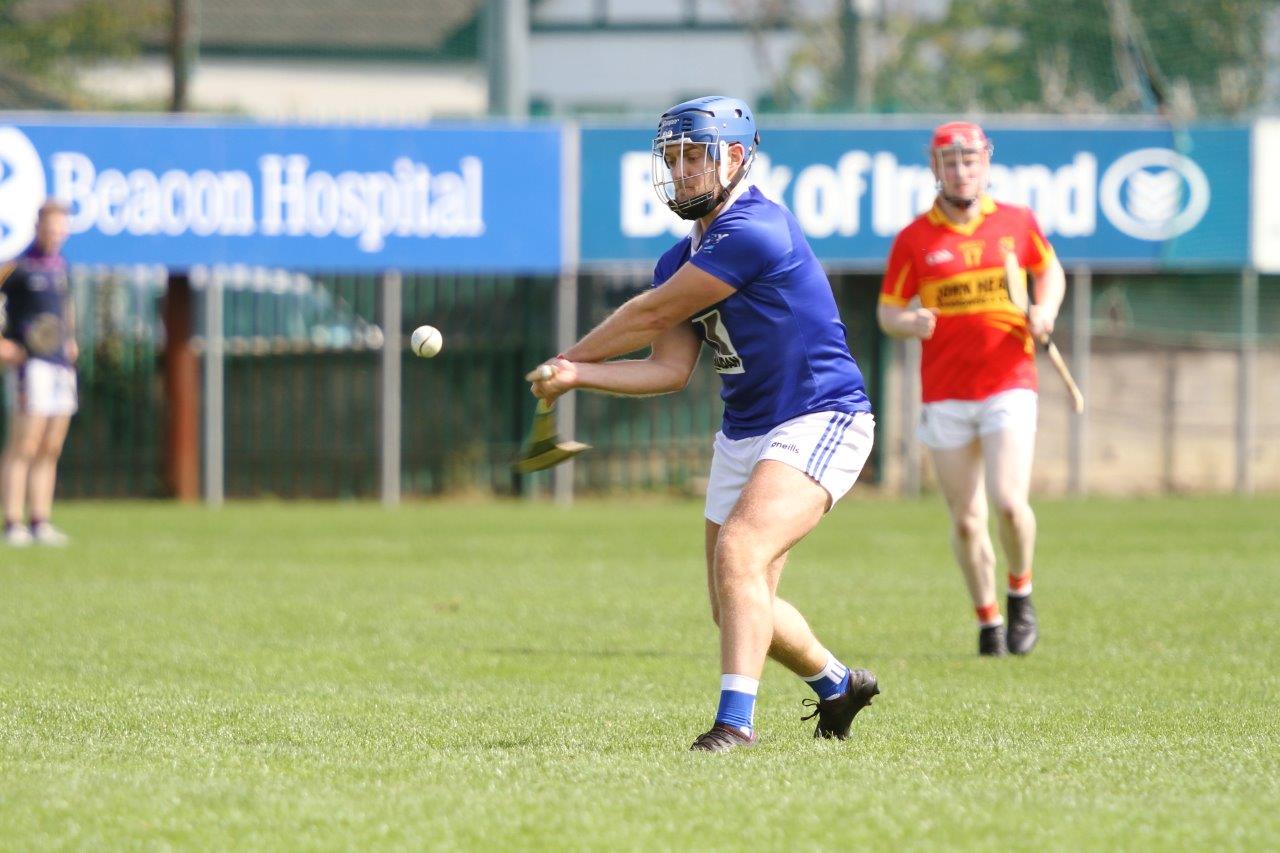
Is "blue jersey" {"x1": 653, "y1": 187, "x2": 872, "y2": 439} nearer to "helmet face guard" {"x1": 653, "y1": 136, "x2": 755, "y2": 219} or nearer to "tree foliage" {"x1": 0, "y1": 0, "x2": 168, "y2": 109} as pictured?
"helmet face guard" {"x1": 653, "y1": 136, "x2": 755, "y2": 219}

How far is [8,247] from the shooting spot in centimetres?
1748

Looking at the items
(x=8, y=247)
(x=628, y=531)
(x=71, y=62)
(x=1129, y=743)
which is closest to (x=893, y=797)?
(x=1129, y=743)

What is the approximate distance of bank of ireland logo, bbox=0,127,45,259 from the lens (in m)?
17.5

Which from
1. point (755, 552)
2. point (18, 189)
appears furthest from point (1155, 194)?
point (755, 552)

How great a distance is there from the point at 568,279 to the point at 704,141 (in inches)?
514

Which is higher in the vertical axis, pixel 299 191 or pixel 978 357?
pixel 299 191

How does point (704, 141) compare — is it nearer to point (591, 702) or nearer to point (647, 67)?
point (591, 702)

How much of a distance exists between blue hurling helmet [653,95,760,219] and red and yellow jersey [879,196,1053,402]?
305cm

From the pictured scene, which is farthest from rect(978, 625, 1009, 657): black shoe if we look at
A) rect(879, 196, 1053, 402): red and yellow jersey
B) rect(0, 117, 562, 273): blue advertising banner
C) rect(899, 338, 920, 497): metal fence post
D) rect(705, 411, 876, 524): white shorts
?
rect(899, 338, 920, 497): metal fence post

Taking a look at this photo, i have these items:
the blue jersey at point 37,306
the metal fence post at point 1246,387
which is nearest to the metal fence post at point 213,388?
the blue jersey at point 37,306

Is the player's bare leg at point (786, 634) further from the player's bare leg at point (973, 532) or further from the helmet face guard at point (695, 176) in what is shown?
the player's bare leg at point (973, 532)

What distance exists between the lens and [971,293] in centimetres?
901

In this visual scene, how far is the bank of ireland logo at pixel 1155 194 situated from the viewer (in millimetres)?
18688

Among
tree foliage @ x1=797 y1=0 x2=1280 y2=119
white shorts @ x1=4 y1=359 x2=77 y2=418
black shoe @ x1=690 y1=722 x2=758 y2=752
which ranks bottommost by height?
black shoe @ x1=690 y1=722 x2=758 y2=752
